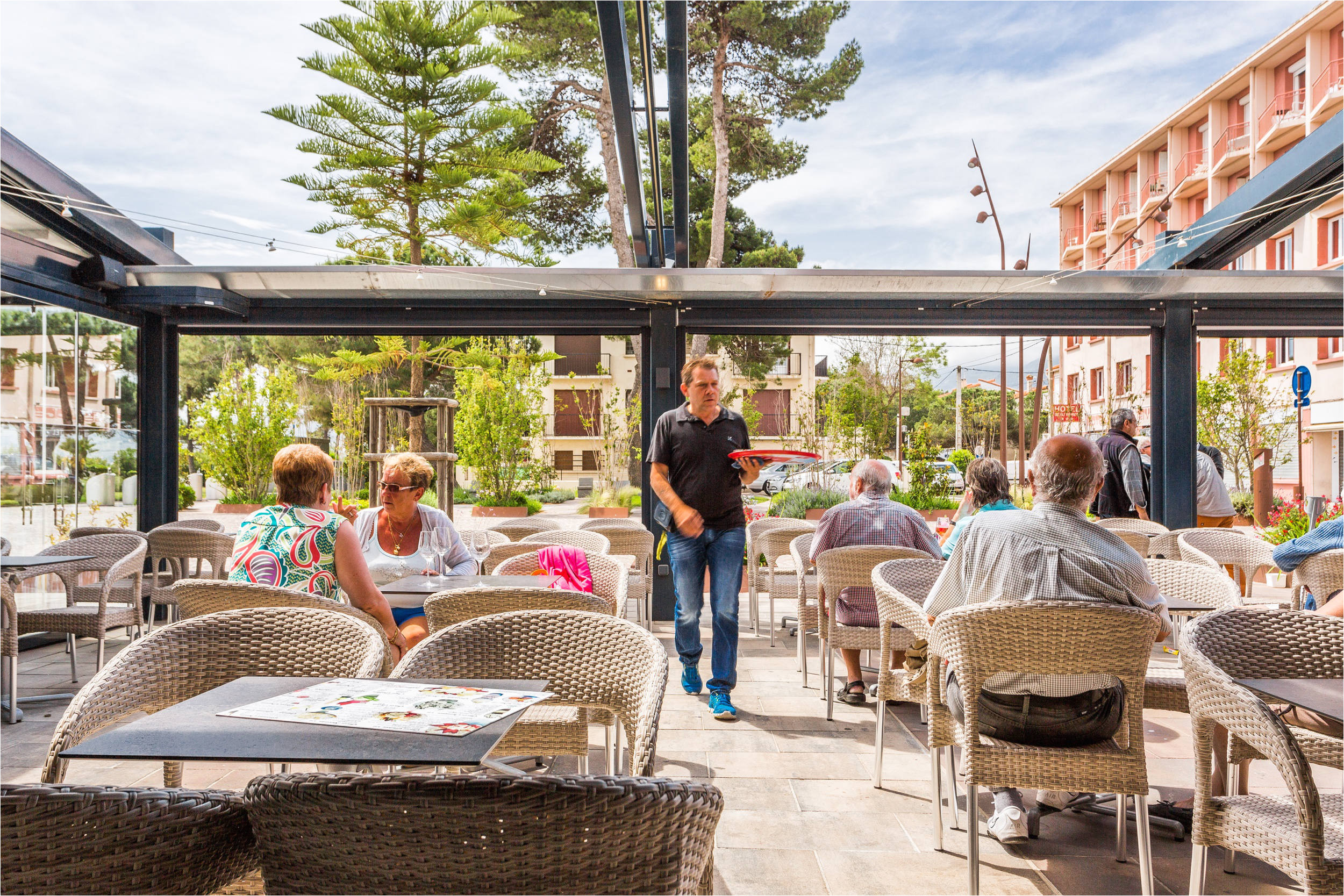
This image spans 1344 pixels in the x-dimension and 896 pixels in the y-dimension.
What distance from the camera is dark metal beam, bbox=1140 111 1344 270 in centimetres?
595

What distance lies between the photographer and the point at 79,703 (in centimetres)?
181

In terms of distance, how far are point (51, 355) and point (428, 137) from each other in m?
7.33

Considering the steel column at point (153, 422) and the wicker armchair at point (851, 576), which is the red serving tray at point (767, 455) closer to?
the wicker armchair at point (851, 576)

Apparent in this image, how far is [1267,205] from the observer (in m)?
6.32

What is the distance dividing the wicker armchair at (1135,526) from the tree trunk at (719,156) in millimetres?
9931

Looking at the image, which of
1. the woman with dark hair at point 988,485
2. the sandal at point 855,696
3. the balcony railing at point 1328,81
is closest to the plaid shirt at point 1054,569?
the woman with dark hair at point 988,485

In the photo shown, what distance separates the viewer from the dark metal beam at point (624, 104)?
4.50m

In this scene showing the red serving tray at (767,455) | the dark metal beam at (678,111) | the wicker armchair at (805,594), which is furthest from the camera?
the wicker armchair at (805,594)

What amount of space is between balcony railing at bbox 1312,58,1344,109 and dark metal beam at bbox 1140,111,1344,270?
20.9 m

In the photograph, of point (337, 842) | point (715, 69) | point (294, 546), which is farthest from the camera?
point (715, 69)

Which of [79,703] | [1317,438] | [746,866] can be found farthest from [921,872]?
[1317,438]

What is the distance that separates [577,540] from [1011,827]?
266cm

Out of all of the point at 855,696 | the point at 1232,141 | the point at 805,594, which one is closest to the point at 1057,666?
the point at 855,696

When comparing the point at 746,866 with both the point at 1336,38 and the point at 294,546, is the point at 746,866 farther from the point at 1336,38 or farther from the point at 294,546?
the point at 1336,38
